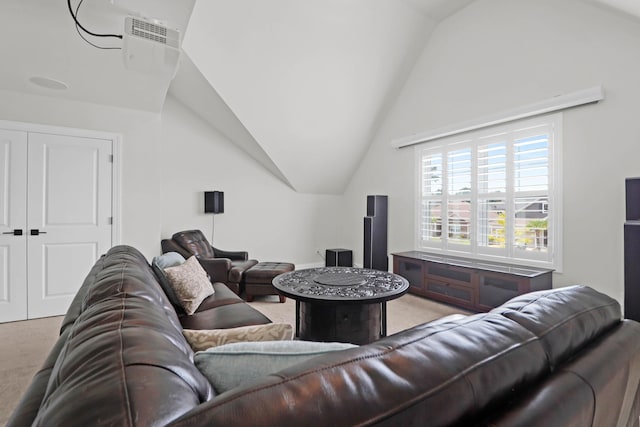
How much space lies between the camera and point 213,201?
478cm

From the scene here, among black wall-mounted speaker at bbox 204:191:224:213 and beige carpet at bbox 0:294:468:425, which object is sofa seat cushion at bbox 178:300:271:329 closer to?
beige carpet at bbox 0:294:468:425

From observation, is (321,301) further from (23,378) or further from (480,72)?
(480,72)

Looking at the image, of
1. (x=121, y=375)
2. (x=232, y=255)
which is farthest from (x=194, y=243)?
(x=121, y=375)

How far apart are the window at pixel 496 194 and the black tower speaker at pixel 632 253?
653 mm

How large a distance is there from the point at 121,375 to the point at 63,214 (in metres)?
3.76

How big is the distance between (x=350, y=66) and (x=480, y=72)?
1593 mm

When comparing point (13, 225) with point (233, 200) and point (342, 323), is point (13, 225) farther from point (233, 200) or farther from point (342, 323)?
point (342, 323)

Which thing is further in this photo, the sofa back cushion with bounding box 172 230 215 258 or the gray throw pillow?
the sofa back cushion with bounding box 172 230 215 258

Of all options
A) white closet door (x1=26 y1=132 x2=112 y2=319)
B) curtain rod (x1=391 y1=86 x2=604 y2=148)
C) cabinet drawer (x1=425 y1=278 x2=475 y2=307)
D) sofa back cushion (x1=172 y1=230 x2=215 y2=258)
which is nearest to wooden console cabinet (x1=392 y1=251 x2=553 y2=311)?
cabinet drawer (x1=425 y1=278 x2=475 y2=307)

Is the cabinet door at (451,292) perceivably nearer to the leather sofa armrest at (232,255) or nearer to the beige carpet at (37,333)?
the beige carpet at (37,333)

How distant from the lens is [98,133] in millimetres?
3529

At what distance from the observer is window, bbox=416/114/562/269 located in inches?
126

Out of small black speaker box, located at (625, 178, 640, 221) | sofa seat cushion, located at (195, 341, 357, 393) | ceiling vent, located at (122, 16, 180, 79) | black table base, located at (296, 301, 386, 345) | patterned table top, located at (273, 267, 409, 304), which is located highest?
ceiling vent, located at (122, 16, 180, 79)

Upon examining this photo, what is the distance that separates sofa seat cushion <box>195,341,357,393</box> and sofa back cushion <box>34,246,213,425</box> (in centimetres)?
6
